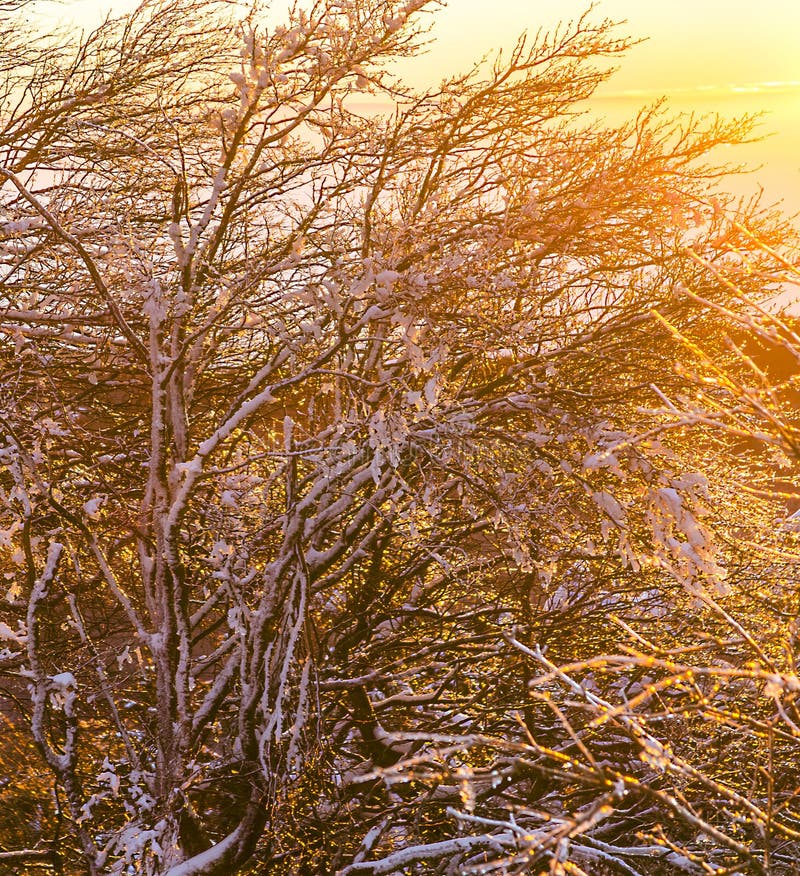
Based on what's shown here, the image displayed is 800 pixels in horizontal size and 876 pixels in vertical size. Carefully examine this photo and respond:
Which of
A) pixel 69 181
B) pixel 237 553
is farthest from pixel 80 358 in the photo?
pixel 237 553

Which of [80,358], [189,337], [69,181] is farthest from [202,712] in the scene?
[69,181]

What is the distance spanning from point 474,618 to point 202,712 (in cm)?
274

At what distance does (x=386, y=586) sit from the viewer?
848cm

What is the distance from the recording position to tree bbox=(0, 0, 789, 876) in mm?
6039

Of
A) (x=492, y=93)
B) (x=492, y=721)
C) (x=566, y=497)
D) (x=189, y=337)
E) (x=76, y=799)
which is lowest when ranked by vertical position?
(x=492, y=721)

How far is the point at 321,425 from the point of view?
7820 mm

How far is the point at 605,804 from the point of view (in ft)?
7.73

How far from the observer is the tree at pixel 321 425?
6.04 metres

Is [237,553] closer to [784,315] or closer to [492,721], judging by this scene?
[492,721]

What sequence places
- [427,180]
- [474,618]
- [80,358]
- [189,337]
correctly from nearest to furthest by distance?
[189,337], [427,180], [80,358], [474,618]

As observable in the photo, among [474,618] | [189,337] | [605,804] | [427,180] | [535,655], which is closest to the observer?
[605,804]

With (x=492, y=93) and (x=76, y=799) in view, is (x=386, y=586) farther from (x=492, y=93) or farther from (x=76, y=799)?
(x=492, y=93)

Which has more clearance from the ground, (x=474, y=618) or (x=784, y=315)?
(x=784, y=315)

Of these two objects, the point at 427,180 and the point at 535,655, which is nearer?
the point at 535,655
